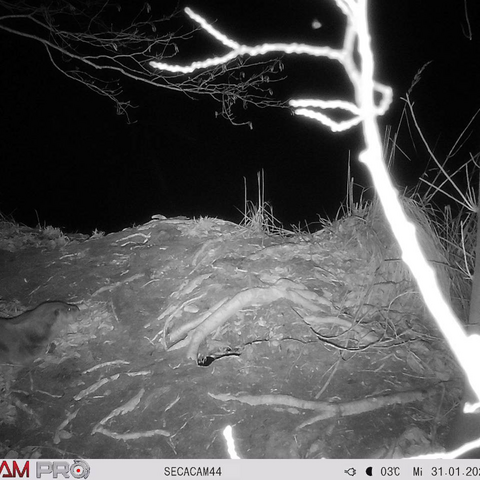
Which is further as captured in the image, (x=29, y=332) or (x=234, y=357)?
(x=29, y=332)

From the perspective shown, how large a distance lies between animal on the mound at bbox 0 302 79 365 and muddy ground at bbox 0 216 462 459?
79 millimetres

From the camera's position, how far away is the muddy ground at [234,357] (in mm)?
2012

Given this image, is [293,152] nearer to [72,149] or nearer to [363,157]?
[72,149]

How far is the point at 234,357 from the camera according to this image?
2.47 metres

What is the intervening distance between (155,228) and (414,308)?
273cm

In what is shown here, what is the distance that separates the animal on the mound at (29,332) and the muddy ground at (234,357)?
0.26ft

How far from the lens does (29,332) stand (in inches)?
108

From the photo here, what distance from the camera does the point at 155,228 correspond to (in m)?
4.14

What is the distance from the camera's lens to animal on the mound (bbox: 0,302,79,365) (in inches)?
105

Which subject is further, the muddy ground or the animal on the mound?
the animal on the mound

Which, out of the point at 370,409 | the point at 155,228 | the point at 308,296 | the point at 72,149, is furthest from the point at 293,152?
the point at 370,409

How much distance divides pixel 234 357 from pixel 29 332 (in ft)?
5.14

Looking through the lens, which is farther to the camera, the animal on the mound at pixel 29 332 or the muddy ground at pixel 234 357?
the animal on the mound at pixel 29 332
